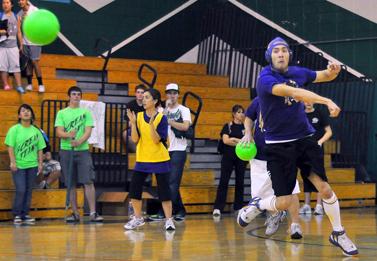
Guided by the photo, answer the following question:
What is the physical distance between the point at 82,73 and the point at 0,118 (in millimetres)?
3525

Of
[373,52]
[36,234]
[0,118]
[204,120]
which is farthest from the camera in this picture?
[373,52]

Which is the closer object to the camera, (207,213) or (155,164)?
(155,164)

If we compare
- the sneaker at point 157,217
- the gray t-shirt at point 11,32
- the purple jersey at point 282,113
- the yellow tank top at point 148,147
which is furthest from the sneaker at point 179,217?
the purple jersey at point 282,113

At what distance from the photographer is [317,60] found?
836 inches

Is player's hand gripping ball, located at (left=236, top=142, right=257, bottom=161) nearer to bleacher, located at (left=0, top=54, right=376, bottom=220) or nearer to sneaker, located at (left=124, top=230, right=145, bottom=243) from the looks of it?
sneaker, located at (left=124, top=230, right=145, bottom=243)

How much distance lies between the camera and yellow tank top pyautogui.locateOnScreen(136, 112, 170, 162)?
13461 millimetres

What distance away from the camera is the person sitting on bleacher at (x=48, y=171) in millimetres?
15992

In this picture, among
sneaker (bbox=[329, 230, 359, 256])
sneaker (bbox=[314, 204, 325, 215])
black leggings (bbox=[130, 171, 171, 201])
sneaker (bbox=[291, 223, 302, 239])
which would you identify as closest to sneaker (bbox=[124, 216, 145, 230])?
black leggings (bbox=[130, 171, 171, 201])

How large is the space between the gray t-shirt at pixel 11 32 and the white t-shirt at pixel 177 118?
383 centimetres

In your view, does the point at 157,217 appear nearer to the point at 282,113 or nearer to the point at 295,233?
the point at 295,233

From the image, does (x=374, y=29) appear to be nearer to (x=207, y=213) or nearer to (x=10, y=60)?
(x=207, y=213)

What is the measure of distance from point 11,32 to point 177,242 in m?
7.77

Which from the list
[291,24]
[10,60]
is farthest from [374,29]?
[10,60]

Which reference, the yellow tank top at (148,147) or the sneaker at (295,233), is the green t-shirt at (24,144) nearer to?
the yellow tank top at (148,147)
